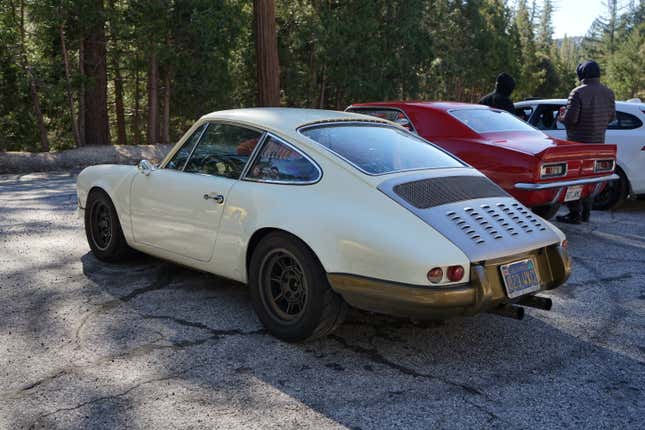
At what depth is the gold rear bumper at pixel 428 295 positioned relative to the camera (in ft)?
11.1

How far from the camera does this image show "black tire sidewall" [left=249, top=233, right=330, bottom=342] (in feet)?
12.1

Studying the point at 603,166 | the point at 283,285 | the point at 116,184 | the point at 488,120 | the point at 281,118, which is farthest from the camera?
the point at 488,120

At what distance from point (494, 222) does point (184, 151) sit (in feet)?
7.72

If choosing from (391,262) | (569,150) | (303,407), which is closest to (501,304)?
(391,262)

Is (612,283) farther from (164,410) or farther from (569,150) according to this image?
(164,410)

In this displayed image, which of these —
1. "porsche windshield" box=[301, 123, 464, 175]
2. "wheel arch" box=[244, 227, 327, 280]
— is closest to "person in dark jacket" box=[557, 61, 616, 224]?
"porsche windshield" box=[301, 123, 464, 175]

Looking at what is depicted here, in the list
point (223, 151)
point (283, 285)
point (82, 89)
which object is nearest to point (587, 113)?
point (223, 151)

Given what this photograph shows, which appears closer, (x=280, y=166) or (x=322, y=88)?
(x=280, y=166)

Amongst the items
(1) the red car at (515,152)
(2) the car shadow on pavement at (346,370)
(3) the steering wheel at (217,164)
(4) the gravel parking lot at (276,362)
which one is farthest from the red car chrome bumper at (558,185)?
(3) the steering wheel at (217,164)

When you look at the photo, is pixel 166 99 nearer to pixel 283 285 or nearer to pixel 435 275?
pixel 283 285

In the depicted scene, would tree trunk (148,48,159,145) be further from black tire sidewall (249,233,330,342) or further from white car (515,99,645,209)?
black tire sidewall (249,233,330,342)

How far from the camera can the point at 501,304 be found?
372cm

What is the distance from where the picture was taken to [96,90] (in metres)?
18.0

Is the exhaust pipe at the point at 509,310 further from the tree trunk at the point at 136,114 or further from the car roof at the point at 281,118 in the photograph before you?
the tree trunk at the point at 136,114
